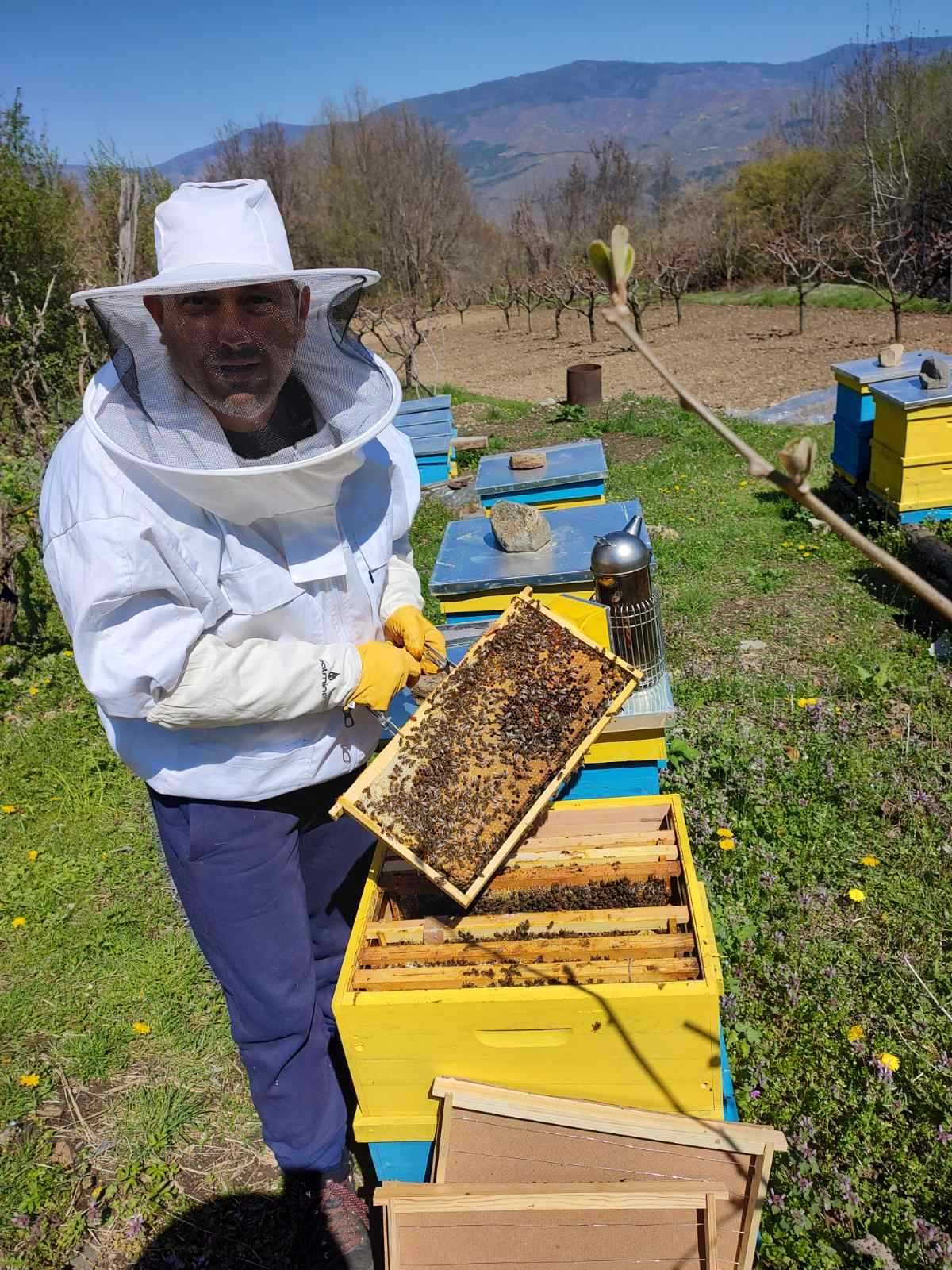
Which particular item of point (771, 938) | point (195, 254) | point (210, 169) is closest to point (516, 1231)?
point (771, 938)

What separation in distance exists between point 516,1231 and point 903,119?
110ft

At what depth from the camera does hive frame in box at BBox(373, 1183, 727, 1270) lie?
5.60 feet

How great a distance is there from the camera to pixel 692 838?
11.3ft

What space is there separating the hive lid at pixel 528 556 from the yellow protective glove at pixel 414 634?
1.90 ft

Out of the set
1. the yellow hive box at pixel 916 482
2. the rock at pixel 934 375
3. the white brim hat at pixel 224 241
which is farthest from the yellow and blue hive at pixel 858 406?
the white brim hat at pixel 224 241

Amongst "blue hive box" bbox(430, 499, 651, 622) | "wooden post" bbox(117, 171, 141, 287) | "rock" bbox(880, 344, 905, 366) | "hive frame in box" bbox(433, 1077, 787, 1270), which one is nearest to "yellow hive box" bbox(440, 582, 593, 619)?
"blue hive box" bbox(430, 499, 651, 622)

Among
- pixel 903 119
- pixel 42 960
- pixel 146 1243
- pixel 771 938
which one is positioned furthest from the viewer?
pixel 903 119

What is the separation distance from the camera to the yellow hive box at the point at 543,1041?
1.72m

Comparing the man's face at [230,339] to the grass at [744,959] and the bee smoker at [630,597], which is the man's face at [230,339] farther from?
the grass at [744,959]

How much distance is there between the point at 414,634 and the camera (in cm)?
235

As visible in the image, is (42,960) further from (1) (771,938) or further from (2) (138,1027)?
(1) (771,938)

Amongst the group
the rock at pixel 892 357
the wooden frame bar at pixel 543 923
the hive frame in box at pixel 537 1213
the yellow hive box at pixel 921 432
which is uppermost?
the rock at pixel 892 357

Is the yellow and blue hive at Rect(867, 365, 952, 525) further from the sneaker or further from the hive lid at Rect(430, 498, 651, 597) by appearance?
the sneaker

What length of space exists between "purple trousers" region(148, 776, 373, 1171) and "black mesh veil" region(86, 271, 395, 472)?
85 centimetres
